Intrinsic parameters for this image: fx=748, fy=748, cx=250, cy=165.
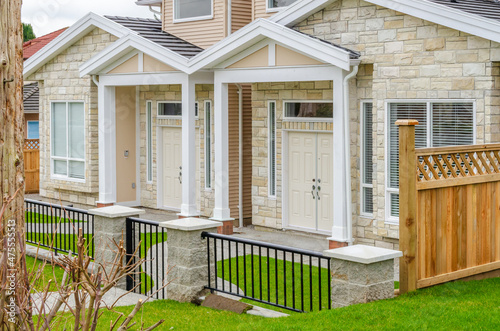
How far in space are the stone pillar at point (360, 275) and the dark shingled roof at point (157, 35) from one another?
9.71 m

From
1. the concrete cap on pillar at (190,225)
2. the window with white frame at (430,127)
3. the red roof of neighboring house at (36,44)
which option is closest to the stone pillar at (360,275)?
the concrete cap on pillar at (190,225)

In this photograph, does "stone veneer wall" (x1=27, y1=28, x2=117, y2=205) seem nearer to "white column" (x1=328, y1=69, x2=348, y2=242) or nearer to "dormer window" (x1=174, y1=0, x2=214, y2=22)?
"dormer window" (x1=174, y1=0, x2=214, y2=22)

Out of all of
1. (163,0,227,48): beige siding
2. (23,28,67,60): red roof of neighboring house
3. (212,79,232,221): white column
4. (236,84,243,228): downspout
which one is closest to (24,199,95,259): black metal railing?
(212,79,232,221): white column

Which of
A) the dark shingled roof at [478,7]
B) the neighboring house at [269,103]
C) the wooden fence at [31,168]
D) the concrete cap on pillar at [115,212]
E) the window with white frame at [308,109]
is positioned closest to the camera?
the concrete cap on pillar at [115,212]

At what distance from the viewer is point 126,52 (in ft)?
55.8

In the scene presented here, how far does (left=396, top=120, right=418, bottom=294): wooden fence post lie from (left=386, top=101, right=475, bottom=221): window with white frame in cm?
415

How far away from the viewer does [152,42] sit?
16031 millimetres

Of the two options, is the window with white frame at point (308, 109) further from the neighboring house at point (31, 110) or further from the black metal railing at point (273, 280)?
the neighboring house at point (31, 110)

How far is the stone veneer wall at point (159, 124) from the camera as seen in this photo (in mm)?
17172

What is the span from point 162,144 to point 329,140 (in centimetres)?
554

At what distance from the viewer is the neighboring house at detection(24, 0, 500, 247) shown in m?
12.0

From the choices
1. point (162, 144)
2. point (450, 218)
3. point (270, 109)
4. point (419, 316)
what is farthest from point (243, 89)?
point (419, 316)

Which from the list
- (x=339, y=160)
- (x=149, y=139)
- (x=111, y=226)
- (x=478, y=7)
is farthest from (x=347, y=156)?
(x=149, y=139)

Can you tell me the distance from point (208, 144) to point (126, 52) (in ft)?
9.19
